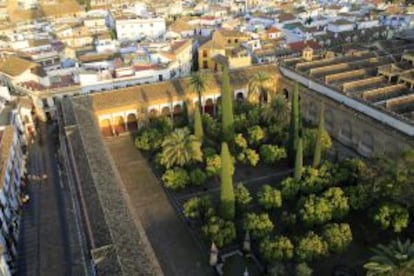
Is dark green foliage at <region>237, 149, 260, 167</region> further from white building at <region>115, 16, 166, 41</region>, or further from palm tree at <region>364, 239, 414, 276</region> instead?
white building at <region>115, 16, 166, 41</region>

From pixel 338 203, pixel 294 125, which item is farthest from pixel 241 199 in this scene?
pixel 294 125

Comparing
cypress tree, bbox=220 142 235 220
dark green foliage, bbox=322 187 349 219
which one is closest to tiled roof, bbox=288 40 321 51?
dark green foliage, bbox=322 187 349 219

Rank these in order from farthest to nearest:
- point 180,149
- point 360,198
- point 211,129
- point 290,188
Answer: point 211,129
point 180,149
point 290,188
point 360,198

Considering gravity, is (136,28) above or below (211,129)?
above

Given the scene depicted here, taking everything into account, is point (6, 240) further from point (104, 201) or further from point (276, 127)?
point (276, 127)

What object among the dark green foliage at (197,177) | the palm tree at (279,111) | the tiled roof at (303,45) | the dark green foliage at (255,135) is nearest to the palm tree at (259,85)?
the palm tree at (279,111)

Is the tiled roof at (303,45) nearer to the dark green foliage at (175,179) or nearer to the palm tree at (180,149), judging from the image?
the palm tree at (180,149)

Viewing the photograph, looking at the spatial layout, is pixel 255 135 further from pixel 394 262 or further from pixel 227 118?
pixel 394 262
